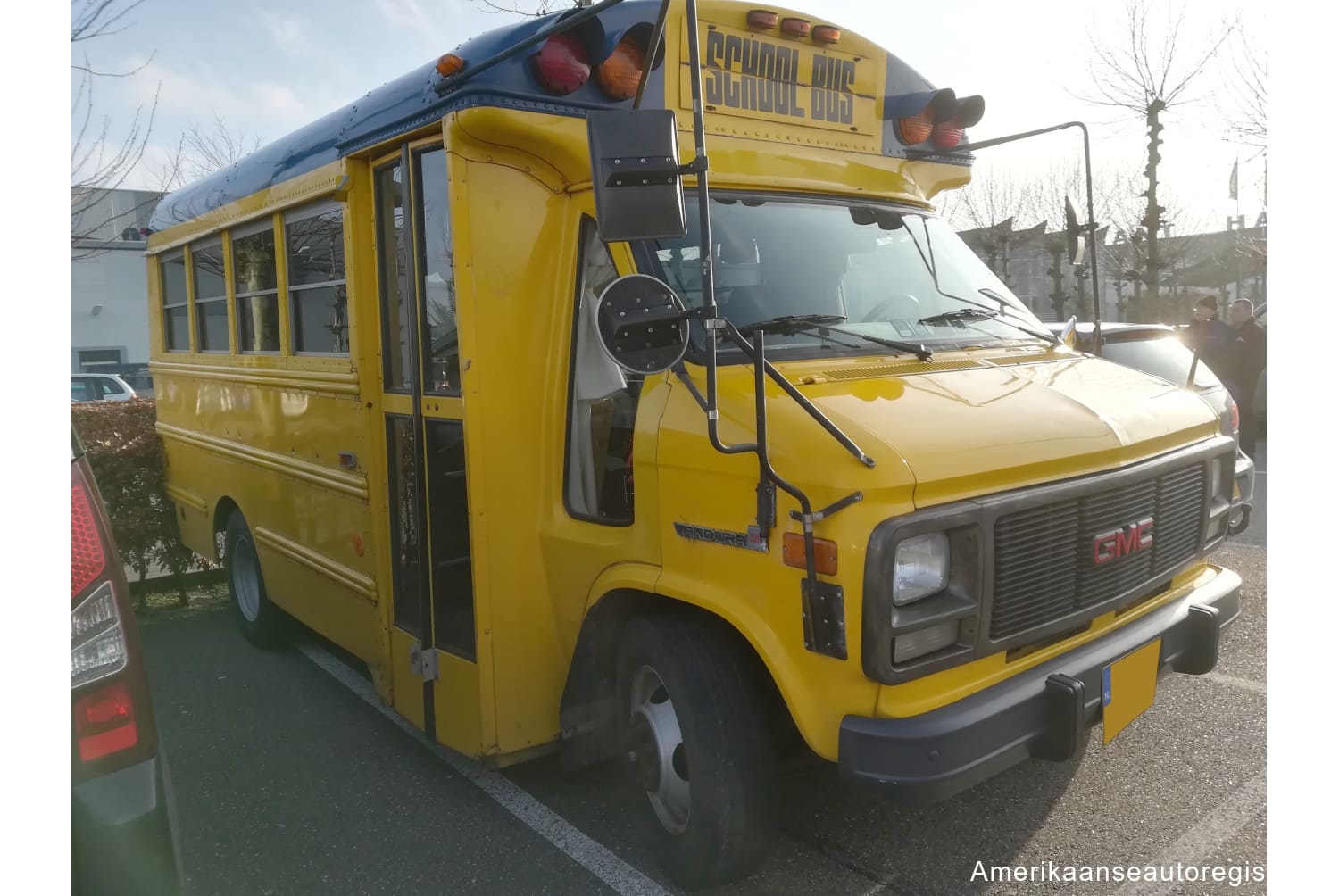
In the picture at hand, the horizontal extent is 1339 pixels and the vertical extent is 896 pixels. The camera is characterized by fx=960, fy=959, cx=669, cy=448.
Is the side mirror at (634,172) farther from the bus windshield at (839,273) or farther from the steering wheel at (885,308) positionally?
the steering wheel at (885,308)

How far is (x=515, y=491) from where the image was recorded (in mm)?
3410

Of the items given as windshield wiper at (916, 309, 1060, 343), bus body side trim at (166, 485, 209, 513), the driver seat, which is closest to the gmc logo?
windshield wiper at (916, 309, 1060, 343)

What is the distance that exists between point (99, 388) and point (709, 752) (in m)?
14.1

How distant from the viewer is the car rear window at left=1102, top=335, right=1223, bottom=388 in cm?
672

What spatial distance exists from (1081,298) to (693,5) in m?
3.33

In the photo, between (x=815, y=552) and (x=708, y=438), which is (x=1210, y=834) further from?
(x=708, y=438)

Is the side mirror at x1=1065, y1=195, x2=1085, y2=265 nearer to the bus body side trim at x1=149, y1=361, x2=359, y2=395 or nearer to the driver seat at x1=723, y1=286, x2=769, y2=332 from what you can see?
the driver seat at x1=723, y1=286, x2=769, y2=332

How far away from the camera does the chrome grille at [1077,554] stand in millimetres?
2607

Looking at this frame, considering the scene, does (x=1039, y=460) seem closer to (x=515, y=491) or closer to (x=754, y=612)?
(x=754, y=612)

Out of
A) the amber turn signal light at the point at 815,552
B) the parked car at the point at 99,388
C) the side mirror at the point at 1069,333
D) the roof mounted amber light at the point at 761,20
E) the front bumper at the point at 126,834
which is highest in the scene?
the roof mounted amber light at the point at 761,20

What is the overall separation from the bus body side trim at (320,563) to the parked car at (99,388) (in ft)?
32.8

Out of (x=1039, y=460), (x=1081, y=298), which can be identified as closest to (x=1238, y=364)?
(x=1081, y=298)

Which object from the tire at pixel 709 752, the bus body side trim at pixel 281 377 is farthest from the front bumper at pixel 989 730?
the bus body side trim at pixel 281 377

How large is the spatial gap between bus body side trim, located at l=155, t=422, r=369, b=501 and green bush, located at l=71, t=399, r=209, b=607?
293 millimetres
